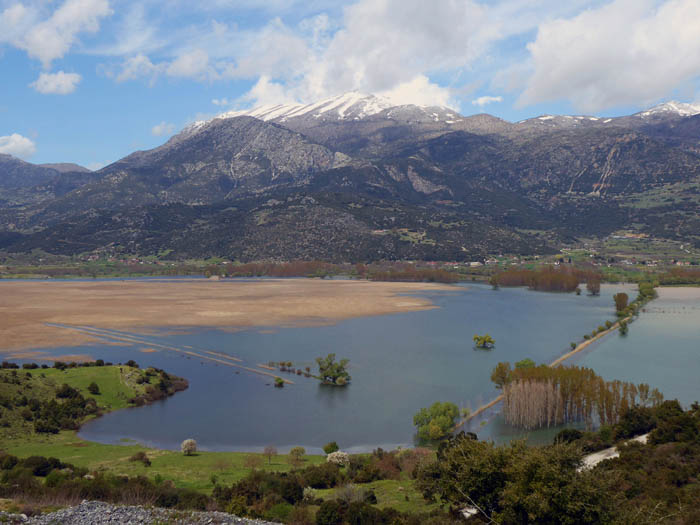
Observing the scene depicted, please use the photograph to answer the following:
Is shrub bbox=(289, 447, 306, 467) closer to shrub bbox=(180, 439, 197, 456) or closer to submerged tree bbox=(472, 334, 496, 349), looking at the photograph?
shrub bbox=(180, 439, 197, 456)

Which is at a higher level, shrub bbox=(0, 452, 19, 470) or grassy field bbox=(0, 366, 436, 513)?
shrub bbox=(0, 452, 19, 470)

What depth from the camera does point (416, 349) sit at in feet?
258

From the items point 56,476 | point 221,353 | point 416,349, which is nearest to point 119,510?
point 56,476

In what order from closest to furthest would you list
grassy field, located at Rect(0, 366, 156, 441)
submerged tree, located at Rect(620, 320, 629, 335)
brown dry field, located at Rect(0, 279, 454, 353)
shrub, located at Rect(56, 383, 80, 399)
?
1. grassy field, located at Rect(0, 366, 156, 441)
2. shrub, located at Rect(56, 383, 80, 399)
3. submerged tree, located at Rect(620, 320, 629, 335)
4. brown dry field, located at Rect(0, 279, 454, 353)

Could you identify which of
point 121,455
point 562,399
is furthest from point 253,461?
point 562,399

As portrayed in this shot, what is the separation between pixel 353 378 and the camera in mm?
63312

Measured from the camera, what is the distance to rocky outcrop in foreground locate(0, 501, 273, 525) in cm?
1730

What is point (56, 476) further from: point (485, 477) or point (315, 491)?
point (485, 477)

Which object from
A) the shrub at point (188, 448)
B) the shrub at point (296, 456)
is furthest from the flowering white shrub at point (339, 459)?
the shrub at point (188, 448)

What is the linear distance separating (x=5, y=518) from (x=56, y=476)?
11854mm

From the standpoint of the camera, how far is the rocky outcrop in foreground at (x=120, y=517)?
17.3 metres

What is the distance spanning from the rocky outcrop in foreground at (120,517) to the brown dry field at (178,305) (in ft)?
225

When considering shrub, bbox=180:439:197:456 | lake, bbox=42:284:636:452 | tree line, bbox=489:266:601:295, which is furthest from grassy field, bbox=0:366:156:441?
tree line, bbox=489:266:601:295

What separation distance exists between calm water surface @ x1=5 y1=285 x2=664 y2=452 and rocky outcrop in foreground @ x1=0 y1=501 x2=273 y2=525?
80.4ft
